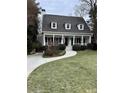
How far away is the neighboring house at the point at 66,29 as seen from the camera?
758 centimetres

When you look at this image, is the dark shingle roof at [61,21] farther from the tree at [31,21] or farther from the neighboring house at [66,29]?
the tree at [31,21]

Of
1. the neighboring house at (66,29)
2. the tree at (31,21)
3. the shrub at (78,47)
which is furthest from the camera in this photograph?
the neighboring house at (66,29)

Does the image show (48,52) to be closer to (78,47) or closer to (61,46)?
(61,46)

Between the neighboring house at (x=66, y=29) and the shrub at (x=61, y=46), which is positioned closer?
the shrub at (x=61, y=46)

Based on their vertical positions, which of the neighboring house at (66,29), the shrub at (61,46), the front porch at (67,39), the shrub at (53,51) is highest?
the neighboring house at (66,29)

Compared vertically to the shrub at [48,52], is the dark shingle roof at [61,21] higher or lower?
higher

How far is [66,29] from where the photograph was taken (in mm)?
8531

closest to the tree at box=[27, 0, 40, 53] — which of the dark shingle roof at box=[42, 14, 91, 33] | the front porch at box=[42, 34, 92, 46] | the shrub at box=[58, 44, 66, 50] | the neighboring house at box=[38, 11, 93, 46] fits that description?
the shrub at box=[58, 44, 66, 50]

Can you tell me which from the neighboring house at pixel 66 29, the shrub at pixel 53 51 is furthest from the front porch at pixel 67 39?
the shrub at pixel 53 51

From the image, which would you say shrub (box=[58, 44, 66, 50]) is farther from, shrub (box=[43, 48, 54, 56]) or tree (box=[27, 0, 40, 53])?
tree (box=[27, 0, 40, 53])
